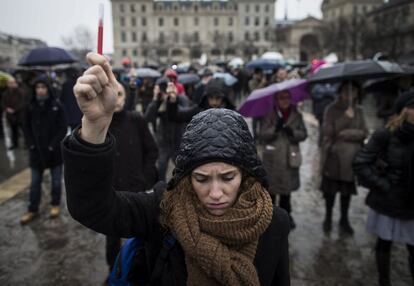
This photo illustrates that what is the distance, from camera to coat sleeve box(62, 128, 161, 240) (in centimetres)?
116

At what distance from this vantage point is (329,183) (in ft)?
14.1

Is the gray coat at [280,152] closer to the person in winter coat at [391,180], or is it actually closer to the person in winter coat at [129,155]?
the person in winter coat at [391,180]

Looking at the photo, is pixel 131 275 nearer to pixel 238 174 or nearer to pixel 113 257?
pixel 238 174

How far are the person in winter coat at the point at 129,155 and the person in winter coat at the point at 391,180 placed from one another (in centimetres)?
195

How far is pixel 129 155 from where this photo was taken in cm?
323

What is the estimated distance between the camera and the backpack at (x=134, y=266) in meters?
1.49

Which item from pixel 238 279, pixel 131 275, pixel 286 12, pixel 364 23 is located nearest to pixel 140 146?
pixel 131 275

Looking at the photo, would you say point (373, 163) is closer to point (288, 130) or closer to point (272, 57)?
point (288, 130)

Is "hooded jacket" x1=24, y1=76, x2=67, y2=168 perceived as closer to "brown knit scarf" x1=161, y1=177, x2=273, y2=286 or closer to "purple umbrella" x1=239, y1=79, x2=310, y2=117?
"purple umbrella" x1=239, y1=79, x2=310, y2=117

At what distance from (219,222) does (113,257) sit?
222 cm

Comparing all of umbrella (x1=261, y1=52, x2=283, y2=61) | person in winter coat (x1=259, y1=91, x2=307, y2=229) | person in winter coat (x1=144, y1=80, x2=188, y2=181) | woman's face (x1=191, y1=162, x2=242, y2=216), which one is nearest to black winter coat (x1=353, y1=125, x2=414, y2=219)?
person in winter coat (x1=259, y1=91, x2=307, y2=229)

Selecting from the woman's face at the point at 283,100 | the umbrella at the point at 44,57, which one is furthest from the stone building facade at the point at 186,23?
the woman's face at the point at 283,100

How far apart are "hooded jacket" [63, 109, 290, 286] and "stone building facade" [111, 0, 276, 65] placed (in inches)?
3359

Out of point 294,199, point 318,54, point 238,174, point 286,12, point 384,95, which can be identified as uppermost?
point 286,12
